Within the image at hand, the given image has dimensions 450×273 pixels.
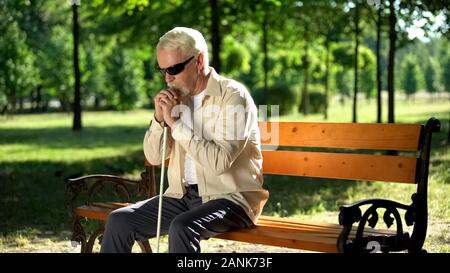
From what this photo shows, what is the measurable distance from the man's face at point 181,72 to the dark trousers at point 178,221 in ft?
2.13

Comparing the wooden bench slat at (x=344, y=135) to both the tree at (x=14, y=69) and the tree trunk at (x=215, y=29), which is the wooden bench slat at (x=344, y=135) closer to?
the tree trunk at (x=215, y=29)

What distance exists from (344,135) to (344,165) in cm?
19

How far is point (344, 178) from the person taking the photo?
4730 millimetres

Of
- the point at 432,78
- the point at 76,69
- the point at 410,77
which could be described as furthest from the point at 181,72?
the point at 432,78

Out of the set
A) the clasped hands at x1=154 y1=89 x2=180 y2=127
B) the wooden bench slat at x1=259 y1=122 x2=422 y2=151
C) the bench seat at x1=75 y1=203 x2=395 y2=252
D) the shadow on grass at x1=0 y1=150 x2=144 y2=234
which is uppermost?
the clasped hands at x1=154 y1=89 x2=180 y2=127

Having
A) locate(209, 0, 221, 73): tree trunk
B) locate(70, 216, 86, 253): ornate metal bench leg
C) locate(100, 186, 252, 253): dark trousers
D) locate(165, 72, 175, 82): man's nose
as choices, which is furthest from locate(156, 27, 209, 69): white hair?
locate(209, 0, 221, 73): tree trunk

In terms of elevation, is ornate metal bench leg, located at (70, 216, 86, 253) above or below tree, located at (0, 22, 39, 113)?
below

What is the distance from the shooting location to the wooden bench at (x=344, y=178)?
388 centimetres

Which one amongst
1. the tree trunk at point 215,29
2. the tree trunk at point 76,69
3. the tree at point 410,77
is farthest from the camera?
the tree at point 410,77

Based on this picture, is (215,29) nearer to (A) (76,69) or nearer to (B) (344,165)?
(B) (344,165)

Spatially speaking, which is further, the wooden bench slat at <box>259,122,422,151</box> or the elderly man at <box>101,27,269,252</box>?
the wooden bench slat at <box>259,122,422,151</box>

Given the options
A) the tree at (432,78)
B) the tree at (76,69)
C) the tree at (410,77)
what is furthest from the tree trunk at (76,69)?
the tree at (432,78)

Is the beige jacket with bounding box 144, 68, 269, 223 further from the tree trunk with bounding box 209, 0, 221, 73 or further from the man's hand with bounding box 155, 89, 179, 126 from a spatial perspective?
the tree trunk with bounding box 209, 0, 221, 73

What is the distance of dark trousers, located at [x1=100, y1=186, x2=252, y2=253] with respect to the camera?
12.6 feet
